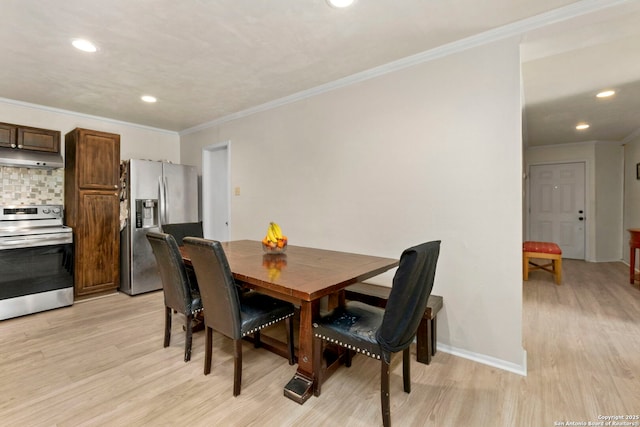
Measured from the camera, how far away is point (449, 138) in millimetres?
2344

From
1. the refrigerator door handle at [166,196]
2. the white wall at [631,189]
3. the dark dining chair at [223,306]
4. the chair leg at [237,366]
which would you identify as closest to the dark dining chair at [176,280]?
the dark dining chair at [223,306]

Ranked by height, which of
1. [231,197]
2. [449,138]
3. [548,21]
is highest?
[548,21]

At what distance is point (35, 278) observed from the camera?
318cm

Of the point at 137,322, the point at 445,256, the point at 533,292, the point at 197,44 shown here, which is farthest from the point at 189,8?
the point at 533,292

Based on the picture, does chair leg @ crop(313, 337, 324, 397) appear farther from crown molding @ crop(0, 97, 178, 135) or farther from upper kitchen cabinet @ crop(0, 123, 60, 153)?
crown molding @ crop(0, 97, 178, 135)

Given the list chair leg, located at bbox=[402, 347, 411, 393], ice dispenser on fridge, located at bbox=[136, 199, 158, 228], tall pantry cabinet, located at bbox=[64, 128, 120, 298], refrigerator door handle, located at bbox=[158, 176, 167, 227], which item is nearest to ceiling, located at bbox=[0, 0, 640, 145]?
tall pantry cabinet, located at bbox=[64, 128, 120, 298]

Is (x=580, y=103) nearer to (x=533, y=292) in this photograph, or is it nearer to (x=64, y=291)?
(x=533, y=292)

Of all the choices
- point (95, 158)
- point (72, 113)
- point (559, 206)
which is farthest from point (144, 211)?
point (559, 206)

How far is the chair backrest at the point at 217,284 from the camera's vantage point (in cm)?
174

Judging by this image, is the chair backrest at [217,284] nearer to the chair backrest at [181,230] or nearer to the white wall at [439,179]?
the chair backrest at [181,230]

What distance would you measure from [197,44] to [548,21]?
→ 242cm

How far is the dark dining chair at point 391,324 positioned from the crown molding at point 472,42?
160 cm

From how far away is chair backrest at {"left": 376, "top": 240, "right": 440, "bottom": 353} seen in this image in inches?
55.7

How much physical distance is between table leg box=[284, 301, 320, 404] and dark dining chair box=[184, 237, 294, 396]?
11.2 inches
